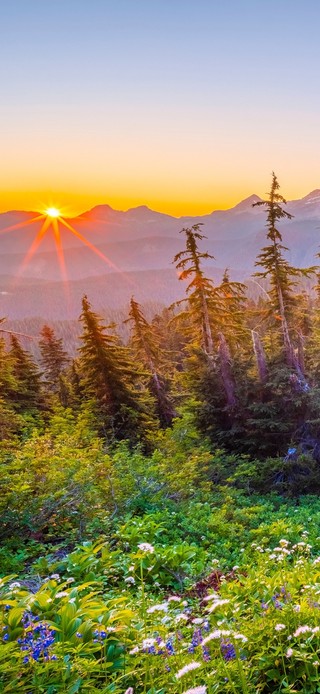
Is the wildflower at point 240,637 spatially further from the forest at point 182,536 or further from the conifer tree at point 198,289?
the conifer tree at point 198,289

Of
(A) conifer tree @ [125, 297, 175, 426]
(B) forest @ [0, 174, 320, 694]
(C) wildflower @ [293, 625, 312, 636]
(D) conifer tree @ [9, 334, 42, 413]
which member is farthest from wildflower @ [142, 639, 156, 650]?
(D) conifer tree @ [9, 334, 42, 413]

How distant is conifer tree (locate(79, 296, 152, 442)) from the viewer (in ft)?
67.9

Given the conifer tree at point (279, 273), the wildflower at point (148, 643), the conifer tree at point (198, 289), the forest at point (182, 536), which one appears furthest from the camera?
the conifer tree at point (198, 289)

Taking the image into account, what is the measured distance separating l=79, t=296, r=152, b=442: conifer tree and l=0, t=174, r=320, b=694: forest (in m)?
0.08

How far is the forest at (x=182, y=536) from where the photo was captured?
252 centimetres

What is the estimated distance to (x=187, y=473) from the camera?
11086mm

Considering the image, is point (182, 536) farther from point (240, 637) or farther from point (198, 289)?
point (198, 289)

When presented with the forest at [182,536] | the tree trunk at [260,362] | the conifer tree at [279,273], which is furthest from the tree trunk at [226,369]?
the conifer tree at [279,273]

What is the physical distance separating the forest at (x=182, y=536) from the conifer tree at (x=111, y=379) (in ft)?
0.25

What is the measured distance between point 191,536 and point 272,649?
3.71 meters

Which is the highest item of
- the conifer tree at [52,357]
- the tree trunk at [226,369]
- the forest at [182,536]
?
the conifer tree at [52,357]

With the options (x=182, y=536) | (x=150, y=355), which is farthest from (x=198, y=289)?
(x=182, y=536)

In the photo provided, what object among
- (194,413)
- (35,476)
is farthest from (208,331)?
(35,476)

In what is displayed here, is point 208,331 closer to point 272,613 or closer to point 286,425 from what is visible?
point 286,425
